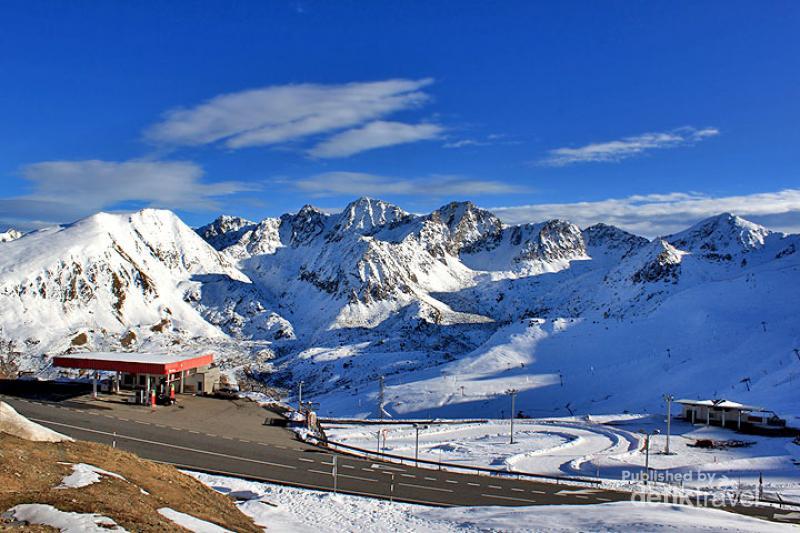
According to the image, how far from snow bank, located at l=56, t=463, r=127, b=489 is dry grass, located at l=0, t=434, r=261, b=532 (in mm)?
241

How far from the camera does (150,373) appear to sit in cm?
5853

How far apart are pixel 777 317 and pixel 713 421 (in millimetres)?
63242

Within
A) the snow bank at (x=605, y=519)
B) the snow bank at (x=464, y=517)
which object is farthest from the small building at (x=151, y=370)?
the snow bank at (x=605, y=519)

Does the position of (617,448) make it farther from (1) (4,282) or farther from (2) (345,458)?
(1) (4,282)

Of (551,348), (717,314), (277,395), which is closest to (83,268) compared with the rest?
(277,395)

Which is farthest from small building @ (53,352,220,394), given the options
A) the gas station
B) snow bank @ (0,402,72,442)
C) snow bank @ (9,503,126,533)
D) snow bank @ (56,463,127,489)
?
snow bank @ (9,503,126,533)

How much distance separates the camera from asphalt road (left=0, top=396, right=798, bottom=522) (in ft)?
119

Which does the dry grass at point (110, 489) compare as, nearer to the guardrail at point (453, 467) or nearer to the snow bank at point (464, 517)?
the snow bank at point (464, 517)

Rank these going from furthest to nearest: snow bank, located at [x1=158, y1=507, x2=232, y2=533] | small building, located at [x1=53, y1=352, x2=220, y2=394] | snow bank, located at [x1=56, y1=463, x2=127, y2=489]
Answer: small building, located at [x1=53, y1=352, x2=220, y2=394], snow bank, located at [x1=56, y1=463, x2=127, y2=489], snow bank, located at [x1=158, y1=507, x2=232, y2=533]

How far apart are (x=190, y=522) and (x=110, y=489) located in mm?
3481

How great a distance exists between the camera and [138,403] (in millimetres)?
56062

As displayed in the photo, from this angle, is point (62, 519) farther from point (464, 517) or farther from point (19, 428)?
point (464, 517)

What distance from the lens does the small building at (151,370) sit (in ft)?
193

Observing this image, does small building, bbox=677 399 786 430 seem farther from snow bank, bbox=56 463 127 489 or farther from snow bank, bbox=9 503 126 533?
snow bank, bbox=9 503 126 533
